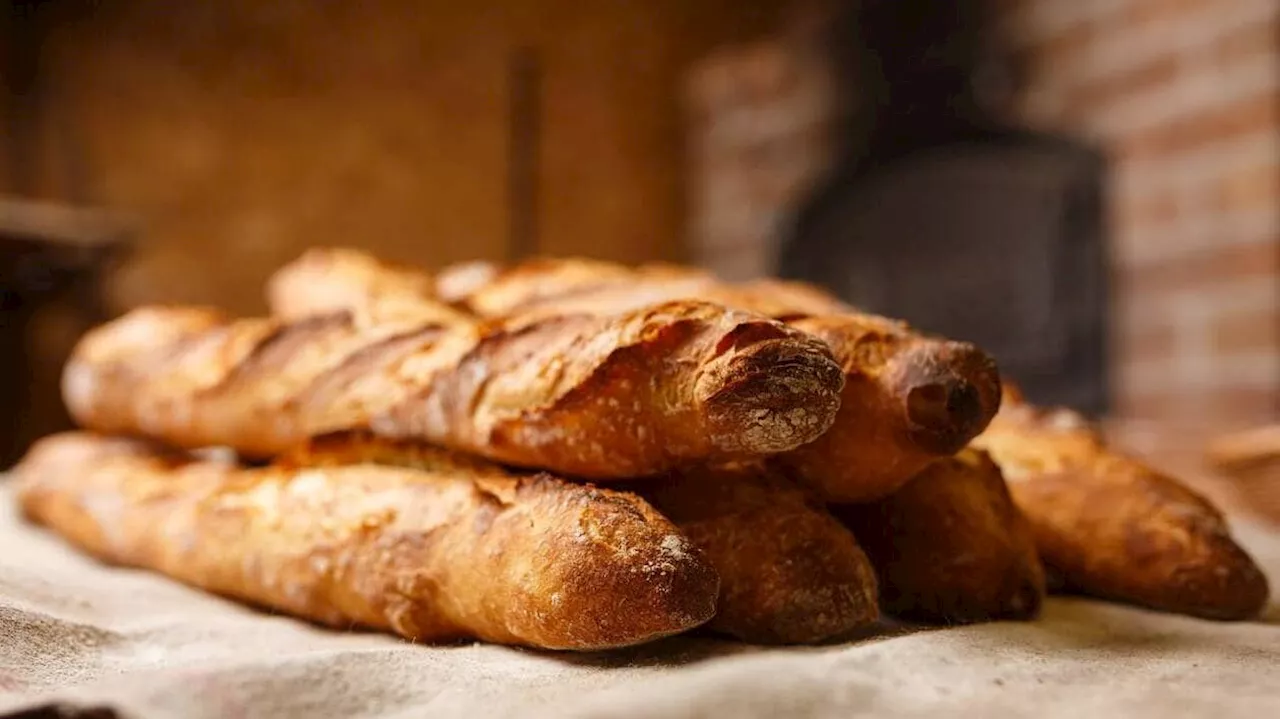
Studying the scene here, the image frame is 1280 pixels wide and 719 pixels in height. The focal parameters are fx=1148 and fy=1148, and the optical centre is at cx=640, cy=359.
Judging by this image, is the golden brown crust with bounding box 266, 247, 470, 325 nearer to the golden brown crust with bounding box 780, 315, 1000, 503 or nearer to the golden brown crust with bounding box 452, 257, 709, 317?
the golden brown crust with bounding box 452, 257, 709, 317

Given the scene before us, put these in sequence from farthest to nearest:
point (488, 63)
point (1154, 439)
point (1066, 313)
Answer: point (488, 63) → point (1066, 313) → point (1154, 439)

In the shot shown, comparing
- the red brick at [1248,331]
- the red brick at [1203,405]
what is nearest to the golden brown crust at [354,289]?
the red brick at [1203,405]

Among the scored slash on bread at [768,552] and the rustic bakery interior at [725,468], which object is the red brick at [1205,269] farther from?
the scored slash on bread at [768,552]

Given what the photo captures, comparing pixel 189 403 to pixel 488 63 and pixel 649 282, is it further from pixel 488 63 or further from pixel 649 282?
pixel 488 63

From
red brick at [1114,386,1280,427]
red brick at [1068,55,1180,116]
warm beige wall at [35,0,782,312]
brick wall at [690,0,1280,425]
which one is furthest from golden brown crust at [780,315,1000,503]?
warm beige wall at [35,0,782,312]

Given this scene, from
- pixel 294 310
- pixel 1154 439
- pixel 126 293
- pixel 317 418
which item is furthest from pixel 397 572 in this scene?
pixel 126 293

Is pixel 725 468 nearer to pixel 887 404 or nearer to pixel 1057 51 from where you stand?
pixel 887 404

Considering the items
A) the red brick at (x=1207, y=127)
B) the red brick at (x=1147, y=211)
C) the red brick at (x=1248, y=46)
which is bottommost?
the red brick at (x=1147, y=211)
